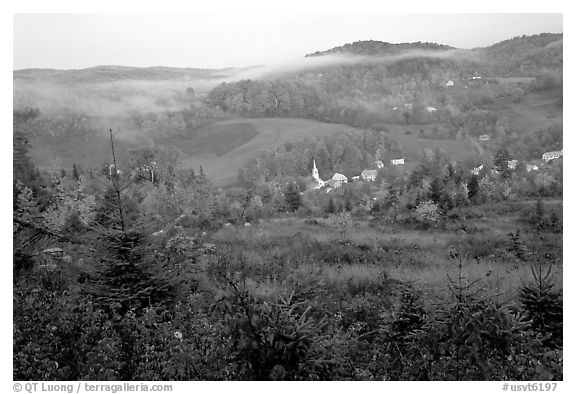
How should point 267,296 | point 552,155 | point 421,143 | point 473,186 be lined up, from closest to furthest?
point 267,296 → point 552,155 → point 421,143 → point 473,186

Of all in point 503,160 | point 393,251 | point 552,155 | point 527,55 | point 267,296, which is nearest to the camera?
point 267,296

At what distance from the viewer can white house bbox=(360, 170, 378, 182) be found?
25.1 feet

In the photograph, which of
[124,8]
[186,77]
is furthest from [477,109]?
[124,8]

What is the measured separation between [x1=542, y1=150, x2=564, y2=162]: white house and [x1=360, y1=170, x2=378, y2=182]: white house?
2819mm

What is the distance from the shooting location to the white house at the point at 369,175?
25.1 ft

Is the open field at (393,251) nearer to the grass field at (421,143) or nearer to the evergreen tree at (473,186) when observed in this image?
the evergreen tree at (473,186)

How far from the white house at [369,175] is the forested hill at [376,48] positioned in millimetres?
2102

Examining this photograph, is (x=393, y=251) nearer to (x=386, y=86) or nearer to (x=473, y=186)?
(x=473, y=186)

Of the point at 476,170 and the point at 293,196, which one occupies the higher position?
the point at 476,170

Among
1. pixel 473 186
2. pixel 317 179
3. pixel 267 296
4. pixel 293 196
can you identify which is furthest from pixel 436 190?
pixel 267 296

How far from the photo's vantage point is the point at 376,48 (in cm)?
722

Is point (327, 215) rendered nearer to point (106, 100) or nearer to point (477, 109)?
point (477, 109)

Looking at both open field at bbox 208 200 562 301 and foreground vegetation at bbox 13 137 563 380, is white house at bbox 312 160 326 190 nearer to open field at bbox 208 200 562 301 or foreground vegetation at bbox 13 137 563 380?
foreground vegetation at bbox 13 137 563 380

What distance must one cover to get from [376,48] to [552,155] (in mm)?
3452
